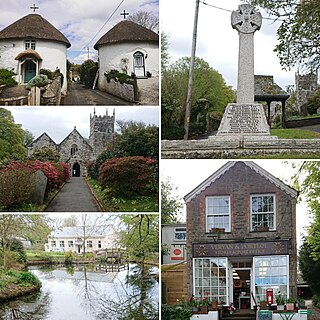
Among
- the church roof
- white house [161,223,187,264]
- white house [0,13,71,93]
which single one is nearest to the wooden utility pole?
the church roof

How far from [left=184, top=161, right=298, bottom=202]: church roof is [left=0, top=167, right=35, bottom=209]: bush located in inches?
72.7

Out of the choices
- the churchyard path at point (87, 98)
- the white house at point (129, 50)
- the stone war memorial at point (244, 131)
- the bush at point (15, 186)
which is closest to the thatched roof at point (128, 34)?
the white house at point (129, 50)

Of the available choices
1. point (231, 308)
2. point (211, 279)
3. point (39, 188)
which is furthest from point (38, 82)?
point (231, 308)

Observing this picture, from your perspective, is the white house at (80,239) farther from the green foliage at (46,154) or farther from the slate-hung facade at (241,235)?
the slate-hung facade at (241,235)

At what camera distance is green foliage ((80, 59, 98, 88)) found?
7535mm

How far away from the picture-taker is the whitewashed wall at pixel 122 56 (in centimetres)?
738

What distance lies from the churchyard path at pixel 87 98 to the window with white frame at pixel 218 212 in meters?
1.53

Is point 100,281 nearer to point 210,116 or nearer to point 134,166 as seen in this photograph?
point 134,166

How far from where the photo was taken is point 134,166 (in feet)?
23.6

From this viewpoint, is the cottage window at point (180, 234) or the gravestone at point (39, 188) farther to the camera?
the cottage window at point (180, 234)

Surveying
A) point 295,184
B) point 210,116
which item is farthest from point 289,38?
point 295,184

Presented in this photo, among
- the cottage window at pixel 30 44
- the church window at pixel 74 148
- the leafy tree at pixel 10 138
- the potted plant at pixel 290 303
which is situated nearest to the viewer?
the potted plant at pixel 290 303

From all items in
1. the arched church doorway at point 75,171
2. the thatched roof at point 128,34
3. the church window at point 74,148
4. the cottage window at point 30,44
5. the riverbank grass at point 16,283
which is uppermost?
the thatched roof at point 128,34

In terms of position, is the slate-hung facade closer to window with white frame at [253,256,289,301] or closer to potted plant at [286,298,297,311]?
window with white frame at [253,256,289,301]
